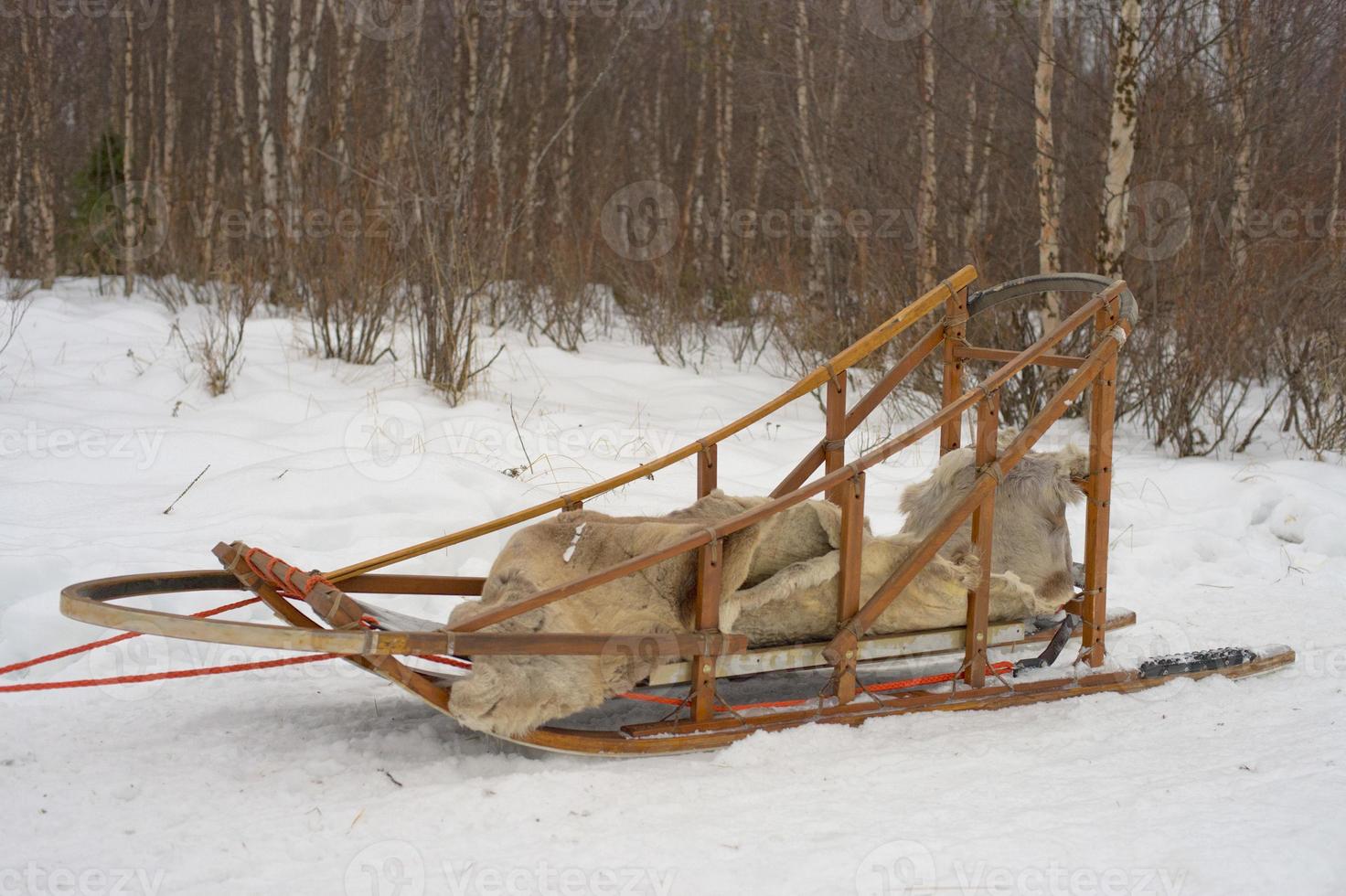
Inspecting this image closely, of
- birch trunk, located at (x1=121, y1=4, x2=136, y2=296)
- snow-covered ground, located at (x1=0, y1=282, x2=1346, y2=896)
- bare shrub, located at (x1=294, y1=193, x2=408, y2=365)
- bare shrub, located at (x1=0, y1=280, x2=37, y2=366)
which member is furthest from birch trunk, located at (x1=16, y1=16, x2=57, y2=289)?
snow-covered ground, located at (x1=0, y1=282, x2=1346, y2=896)

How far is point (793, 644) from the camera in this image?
9.89 feet

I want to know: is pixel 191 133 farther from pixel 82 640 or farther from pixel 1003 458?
pixel 1003 458

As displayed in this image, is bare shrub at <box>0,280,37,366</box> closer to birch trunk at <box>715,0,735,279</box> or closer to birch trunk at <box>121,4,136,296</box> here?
birch trunk at <box>121,4,136,296</box>

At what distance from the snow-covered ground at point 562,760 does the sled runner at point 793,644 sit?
94mm

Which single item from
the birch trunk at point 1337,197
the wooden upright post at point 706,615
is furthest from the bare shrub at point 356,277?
the birch trunk at point 1337,197

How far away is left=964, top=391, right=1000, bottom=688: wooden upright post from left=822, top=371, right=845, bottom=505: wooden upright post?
0.42 m

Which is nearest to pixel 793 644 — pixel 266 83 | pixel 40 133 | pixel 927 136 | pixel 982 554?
pixel 982 554

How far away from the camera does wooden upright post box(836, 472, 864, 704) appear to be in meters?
2.90

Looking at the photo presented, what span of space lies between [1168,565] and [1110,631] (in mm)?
989

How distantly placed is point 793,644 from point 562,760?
71 centimetres

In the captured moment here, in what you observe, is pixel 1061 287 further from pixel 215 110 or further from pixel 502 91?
pixel 215 110

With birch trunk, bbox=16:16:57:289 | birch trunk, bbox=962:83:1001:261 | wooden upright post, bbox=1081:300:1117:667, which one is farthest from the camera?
birch trunk, bbox=16:16:57:289

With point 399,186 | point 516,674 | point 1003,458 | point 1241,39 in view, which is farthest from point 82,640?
point 1241,39

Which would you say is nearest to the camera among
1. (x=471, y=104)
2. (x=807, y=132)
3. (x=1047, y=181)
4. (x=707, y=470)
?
(x=707, y=470)
